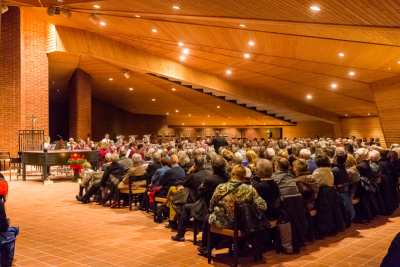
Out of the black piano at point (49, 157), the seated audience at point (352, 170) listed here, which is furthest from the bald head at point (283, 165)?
the black piano at point (49, 157)

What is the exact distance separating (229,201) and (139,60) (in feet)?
40.0

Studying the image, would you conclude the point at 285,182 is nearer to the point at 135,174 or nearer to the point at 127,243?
the point at 127,243

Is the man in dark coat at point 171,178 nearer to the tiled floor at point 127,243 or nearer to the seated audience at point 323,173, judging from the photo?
the tiled floor at point 127,243

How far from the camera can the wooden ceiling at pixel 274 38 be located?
6762 mm

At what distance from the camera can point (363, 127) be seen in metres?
21.6

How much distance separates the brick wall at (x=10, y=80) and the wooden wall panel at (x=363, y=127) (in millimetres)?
17712

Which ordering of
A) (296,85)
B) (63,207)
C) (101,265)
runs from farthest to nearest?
(296,85)
(63,207)
(101,265)

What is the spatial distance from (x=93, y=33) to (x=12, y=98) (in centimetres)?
400

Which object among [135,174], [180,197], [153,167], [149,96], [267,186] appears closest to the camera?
[267,186]

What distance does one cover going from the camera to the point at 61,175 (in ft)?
43.9

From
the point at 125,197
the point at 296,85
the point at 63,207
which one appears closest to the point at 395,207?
the point at 125,197

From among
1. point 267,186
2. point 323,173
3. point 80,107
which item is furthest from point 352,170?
point 80,107

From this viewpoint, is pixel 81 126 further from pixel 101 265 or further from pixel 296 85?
pixel 101 265

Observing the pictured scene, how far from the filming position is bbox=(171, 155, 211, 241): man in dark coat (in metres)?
5.12
